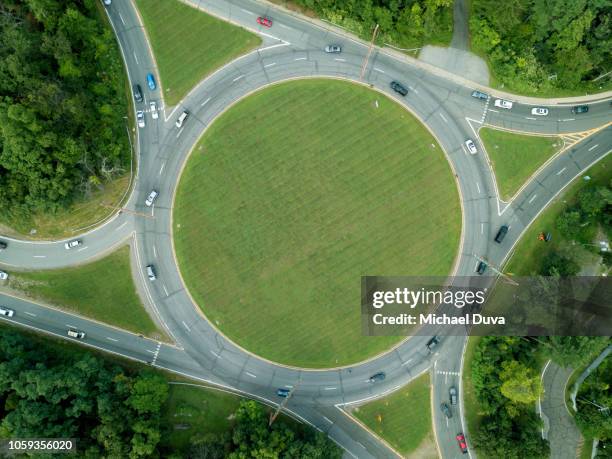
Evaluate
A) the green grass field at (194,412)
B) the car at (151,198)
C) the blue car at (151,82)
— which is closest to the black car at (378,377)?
the green grass field at (194,412)

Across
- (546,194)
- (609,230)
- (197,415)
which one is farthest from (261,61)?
(609,230)

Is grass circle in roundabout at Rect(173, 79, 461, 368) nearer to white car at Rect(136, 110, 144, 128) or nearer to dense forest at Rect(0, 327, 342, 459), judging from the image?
white car at Rect(136, 110, 144, 128)

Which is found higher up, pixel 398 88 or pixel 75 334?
pixel 398 88

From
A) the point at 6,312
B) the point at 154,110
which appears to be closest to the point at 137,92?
the point at 154,110

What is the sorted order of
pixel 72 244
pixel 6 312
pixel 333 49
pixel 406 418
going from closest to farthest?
pixel 6 312, pixel 72 244, pixel 333 49, pixel 406 418

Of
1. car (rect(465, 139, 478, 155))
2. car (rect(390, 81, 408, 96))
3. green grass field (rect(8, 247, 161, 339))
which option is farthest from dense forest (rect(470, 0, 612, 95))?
green grass field (rect(8, 247, 161, 339))

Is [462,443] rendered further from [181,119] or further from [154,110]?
[154,110]
